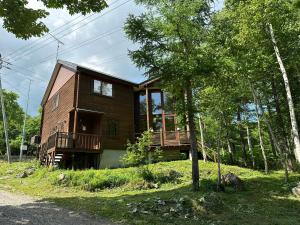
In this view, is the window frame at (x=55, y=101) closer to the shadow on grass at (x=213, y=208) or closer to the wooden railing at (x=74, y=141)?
the wooden railing at (x=74, y=141)

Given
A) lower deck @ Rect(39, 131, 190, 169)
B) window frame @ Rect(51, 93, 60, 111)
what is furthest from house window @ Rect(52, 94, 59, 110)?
lower deck @ Rect(39, 131, 190, 169)

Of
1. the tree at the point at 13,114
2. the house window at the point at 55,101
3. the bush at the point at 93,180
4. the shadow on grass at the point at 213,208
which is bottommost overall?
the shadow on grass at the point at 213,208

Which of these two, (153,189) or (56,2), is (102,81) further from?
(56,2)

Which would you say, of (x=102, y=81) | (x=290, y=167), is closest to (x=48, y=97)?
(x=102, y=81)

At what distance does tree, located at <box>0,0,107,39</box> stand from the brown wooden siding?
1463 cm

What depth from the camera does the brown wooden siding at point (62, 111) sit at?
22.9m

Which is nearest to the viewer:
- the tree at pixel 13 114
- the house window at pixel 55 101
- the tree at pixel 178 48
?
the tree at pixel 178 48

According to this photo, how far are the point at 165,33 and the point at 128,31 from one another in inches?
60.4

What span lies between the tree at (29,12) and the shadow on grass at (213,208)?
216 inches

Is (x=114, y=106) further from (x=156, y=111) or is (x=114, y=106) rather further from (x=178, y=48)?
(x=178, y=48)

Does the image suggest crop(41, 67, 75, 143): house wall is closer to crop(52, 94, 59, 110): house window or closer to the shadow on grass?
crop(52, 94, 59, 110): house window

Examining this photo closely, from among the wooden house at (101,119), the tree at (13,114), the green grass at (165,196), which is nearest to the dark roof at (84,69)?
the wooden house at (101,119)

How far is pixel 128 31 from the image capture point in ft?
42.8

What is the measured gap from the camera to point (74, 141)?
20.8m
